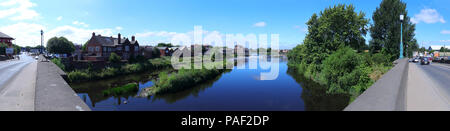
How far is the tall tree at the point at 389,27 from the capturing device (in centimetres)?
2781

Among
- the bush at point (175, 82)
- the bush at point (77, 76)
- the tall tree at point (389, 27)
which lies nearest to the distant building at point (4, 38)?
the bush at point (77, 76)

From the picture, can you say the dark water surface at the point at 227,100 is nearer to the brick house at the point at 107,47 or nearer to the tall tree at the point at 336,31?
the tall tree at the point at 336,31

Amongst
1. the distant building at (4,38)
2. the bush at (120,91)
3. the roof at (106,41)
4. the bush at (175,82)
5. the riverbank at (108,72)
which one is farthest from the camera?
the distant building at (4,38)

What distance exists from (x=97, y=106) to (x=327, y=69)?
23768 mm

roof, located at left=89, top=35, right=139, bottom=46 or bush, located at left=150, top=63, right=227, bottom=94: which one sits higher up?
roof, located at left=89, top=35, right=139, bottom=46

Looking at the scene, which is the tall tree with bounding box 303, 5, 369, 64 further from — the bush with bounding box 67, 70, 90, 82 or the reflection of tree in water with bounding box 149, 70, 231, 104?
the bush with bounding box 67, 70, 90, 82

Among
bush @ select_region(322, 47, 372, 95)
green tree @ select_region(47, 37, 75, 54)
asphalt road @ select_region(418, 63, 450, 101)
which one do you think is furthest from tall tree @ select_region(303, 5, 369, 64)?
green tree @ select_region(47, 37, 75, 54)

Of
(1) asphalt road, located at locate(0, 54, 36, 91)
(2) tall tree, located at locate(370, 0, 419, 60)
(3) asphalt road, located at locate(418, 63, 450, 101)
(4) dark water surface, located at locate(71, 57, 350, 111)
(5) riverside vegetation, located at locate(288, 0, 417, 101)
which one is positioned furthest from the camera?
(2) tall tree, located at locate(370, 0, 419, 60)

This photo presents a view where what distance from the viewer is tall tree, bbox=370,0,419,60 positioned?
27812mm

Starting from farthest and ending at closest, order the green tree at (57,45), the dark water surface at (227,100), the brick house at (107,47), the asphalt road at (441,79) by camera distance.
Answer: the brick house at (107,47)
the green tree at (57,45)
the dark water surface at (227,100)
the asphalt road at (441,79)

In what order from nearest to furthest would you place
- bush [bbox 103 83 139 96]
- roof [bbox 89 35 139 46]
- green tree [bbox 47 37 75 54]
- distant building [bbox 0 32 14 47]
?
bush [bbox 103 83 139 96] < green tree [bbox 47 37 75 54] < roof [bbox 89 35 139 46] < distant building [bbox 0 32 14 47]
